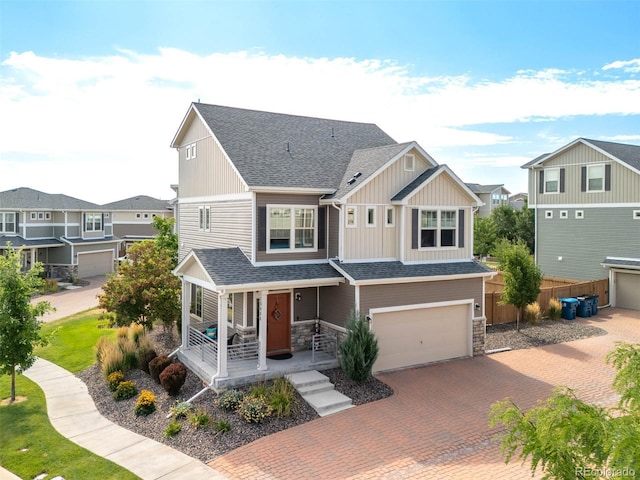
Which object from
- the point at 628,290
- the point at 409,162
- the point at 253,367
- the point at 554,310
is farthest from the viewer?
the point at 628,290

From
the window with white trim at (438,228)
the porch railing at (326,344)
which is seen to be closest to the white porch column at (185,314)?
the porch railing at (326,344)

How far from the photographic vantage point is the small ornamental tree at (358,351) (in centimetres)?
1459

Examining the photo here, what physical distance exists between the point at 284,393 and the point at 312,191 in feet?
23.4

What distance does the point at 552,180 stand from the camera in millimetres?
30719

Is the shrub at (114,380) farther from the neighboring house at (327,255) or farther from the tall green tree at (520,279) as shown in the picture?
the tall green tree at (520,279)

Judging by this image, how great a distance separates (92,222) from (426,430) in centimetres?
3859

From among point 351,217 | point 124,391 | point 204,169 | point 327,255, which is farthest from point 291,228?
point 124,391

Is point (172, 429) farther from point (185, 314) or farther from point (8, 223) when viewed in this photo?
point (8, 223)

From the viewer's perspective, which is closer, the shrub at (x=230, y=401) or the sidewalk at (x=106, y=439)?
the sidewalk at (x=106, y=439)

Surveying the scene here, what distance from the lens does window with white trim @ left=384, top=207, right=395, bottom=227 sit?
683 inches

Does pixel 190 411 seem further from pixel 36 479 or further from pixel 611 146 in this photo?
pixel 611 146

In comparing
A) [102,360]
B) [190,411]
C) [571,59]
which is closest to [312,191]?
[190,411]

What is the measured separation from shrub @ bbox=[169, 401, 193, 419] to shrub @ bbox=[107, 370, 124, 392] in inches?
129

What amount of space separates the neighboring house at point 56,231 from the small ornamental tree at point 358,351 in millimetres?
31154
